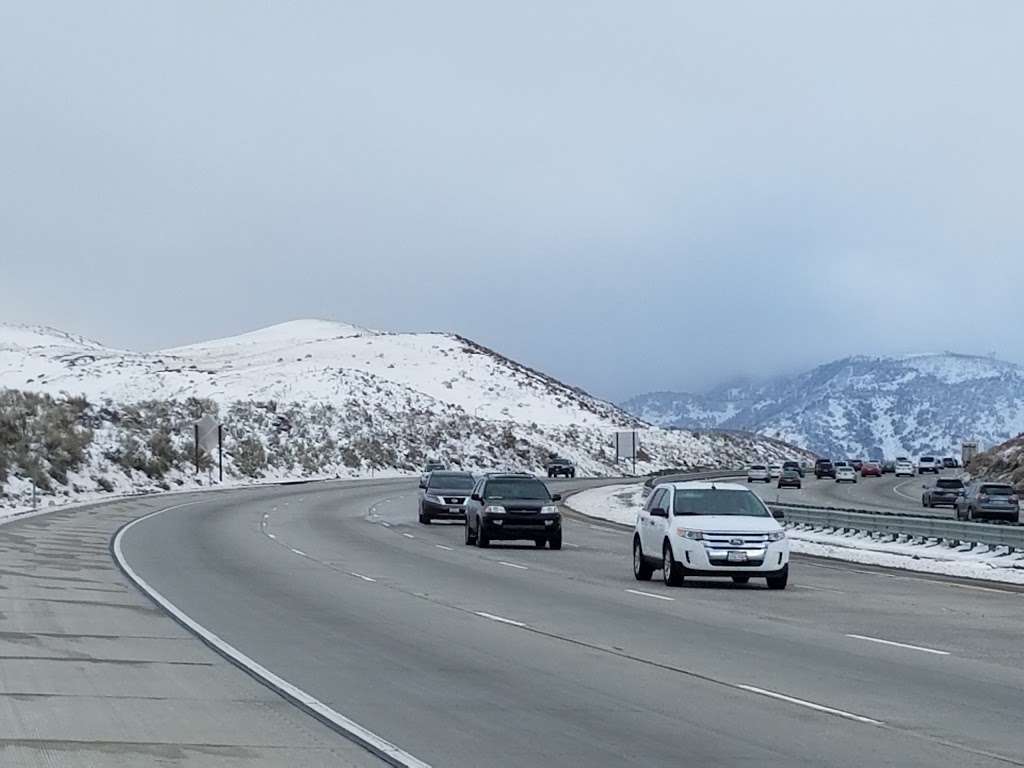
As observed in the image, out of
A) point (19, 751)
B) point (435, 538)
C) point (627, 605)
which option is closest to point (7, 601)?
point (627, 605)

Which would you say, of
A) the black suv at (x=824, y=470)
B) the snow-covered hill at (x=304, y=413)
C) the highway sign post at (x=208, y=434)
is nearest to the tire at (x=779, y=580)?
the snow-covered hill at (x=304, y=413)

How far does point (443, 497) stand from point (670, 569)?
23.6m

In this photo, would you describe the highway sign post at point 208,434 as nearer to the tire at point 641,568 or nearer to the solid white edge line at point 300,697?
the tire at point 641,568

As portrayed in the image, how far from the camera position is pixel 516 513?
36719 millimetres

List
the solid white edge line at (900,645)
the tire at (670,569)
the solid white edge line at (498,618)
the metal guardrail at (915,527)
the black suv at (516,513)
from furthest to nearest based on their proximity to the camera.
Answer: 1. the black suv at (516,513)
2. the metal guardrail at (915,527)
3. the tire at (670,569)
4. the solid white edge line at (498,618)
5. the solid white edge line at (900,645)

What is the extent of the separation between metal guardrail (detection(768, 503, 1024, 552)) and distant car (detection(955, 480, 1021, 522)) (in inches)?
434

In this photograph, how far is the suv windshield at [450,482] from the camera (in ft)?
163

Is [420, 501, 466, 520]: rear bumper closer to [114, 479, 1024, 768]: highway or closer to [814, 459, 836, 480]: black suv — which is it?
[114, 479, 1024, 768]: highway

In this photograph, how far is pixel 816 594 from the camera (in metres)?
24.7

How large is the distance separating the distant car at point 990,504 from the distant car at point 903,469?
78355mm

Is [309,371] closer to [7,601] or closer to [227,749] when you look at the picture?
[7,601]

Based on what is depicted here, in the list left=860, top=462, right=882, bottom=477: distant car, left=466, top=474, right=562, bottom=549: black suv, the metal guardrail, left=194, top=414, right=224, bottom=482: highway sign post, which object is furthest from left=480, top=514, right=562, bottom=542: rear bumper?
left=860, top=462, right=882, bottom=477: distant car

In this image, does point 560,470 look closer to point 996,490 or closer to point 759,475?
point 759,475

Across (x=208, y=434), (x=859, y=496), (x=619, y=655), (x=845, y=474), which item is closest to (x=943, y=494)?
(x=859, y=496)
